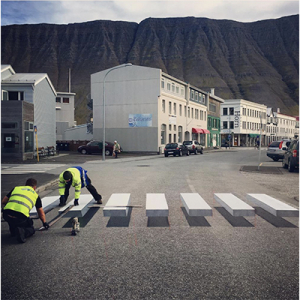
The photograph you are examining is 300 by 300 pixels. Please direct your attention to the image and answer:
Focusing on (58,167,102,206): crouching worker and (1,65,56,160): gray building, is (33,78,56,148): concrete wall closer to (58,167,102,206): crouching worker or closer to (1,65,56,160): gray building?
(1,65,56,160): gray building

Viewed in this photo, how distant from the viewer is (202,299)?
3662 mm

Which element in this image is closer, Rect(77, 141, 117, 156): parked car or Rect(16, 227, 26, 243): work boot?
Rect(16, 227, 26, 243): work boot

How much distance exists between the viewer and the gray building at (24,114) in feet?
92.3

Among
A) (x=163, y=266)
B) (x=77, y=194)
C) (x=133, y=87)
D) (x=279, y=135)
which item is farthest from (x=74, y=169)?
(x=279, y=135)

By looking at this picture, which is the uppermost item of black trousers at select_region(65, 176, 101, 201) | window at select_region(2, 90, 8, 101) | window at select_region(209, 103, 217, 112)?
window at select_region(209, 103, 217, 112)

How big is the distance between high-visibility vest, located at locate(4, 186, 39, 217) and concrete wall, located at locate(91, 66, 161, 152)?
4006 cm

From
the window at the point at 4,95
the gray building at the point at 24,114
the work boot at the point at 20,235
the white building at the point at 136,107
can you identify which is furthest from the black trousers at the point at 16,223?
the white building at the point at 136,107

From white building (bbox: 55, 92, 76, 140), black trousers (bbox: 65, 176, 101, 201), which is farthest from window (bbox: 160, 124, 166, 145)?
black trousers (bbox: 65, 176, 101, 201)

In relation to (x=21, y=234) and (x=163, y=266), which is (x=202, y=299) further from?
(x=21, y=234)

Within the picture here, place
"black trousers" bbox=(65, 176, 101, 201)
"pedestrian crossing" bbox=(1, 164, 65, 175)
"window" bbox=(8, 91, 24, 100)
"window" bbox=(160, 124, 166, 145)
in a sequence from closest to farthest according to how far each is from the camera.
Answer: "black trousers" bbox=(65, 176, 101, 201)
"pedestrian crossing" bbox=(1, 164, 65, 175)
"window" bbox=(8, 91, 24, 100)
"window" bbox=(160, 124, 166, 145)

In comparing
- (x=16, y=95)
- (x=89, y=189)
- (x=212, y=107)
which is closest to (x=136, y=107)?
(x=16, y=95)

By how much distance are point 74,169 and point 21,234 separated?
6.26 feet

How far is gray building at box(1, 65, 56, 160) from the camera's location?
92.3 feet

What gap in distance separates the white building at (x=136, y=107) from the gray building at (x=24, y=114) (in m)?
11.3
